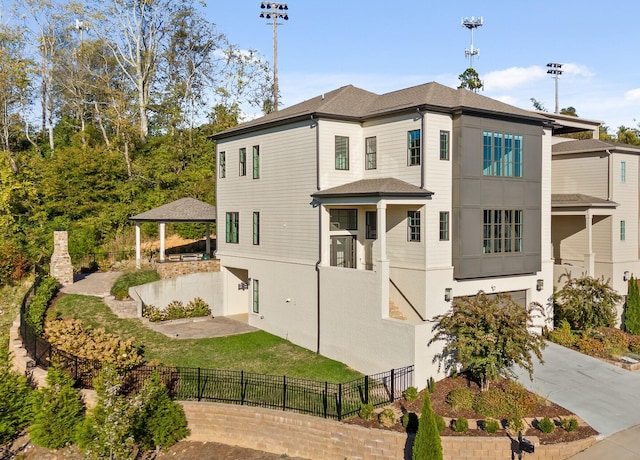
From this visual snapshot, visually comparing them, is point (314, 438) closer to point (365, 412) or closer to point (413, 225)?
point (365, 412)

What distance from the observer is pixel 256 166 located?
24.5 metres

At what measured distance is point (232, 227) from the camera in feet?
86.7

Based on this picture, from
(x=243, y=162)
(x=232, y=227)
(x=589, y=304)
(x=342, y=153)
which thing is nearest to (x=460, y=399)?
(x=589, y=304)

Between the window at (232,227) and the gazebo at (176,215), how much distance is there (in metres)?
1.98

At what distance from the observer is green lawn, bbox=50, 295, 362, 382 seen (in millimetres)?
18578

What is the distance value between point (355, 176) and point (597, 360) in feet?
38.8

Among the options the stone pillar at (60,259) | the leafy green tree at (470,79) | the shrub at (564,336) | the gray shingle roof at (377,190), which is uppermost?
the leafy green tree at (470,79)

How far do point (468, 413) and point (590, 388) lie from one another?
5067 mm

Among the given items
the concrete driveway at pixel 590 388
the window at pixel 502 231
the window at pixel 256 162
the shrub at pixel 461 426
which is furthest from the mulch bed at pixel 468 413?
the window at pixel 256 162

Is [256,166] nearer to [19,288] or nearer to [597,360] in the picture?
[19,288]

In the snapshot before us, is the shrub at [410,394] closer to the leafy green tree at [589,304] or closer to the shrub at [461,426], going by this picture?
the shrub at [461,426]

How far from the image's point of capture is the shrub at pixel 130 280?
2370 cm

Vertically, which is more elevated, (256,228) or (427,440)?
(256,228)

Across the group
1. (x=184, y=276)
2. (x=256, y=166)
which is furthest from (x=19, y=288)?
(x=256, y=166)
